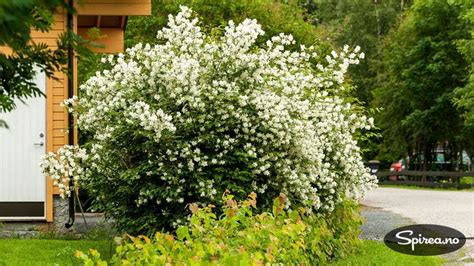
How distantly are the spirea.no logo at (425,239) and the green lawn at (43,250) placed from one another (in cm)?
400

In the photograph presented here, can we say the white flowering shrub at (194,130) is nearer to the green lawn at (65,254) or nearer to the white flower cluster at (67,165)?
the white flower cluster at (67,165)

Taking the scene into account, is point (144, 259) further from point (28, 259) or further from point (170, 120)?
point (28, 259)

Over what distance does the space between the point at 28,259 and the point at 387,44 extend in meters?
39.2

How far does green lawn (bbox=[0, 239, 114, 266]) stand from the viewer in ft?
31.4

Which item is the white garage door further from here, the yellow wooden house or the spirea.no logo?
the spirea.no logo

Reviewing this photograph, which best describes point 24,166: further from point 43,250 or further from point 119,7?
point 119,7

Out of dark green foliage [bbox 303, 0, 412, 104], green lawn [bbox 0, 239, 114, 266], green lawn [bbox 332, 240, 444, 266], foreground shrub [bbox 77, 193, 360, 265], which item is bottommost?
green lawn [bbox 332, 240, 444, 266]

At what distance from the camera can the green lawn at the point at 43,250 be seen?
9584mm

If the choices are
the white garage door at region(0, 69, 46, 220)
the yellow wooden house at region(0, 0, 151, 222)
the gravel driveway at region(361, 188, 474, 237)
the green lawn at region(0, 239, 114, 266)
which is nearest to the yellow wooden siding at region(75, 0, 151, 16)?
the yellow wooden house at region(0, 0, 151, 222)

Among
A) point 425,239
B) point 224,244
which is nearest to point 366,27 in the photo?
point 425,239

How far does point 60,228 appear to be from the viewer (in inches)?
481

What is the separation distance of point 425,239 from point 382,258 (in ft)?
11.4

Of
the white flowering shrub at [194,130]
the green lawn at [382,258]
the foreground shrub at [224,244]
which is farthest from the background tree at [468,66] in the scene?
the foreground shrub at [224,244]

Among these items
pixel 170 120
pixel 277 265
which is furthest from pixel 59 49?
pixel 170 120
